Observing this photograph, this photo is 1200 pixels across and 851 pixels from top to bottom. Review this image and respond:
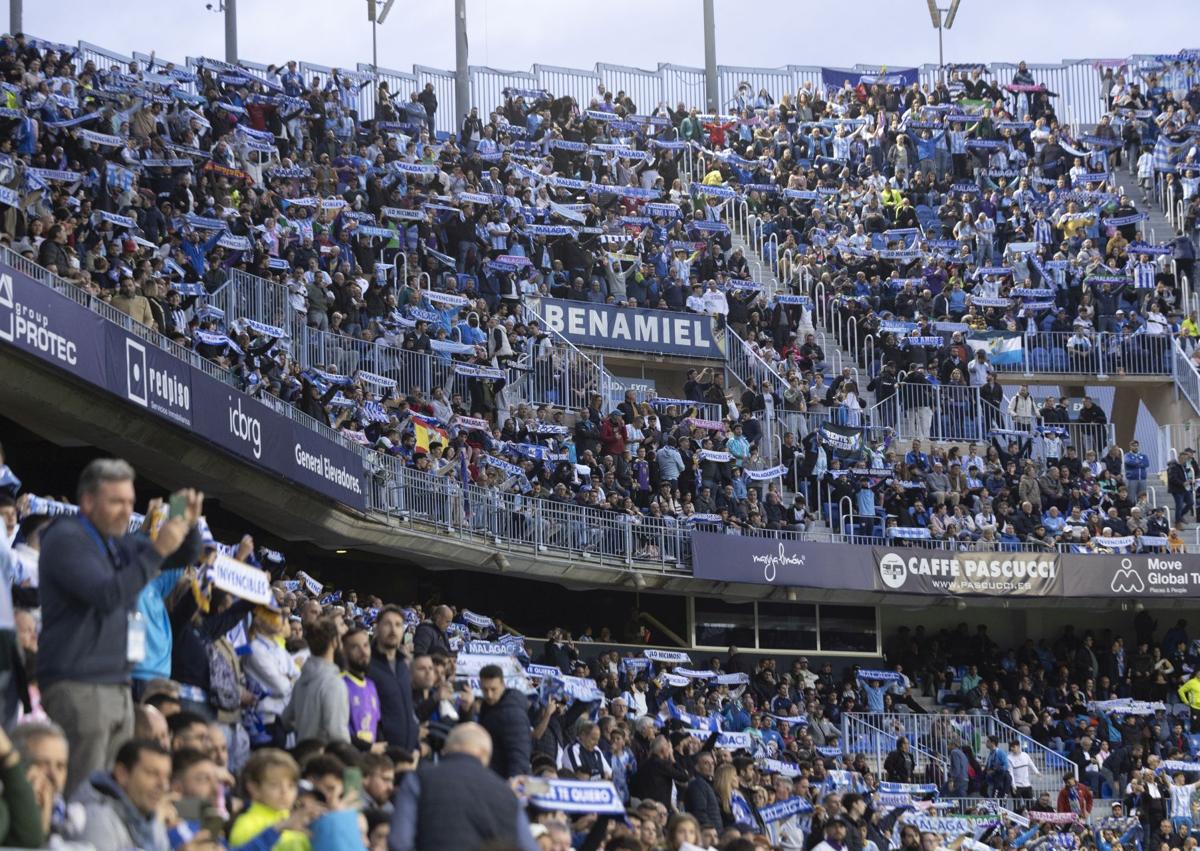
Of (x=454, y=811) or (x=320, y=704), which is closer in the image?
(x=454, y=811)

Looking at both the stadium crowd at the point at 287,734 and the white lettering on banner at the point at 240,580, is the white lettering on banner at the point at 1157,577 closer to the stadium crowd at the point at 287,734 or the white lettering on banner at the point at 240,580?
the stadium crowd at the point at 287,734

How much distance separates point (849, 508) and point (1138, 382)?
26.6ft

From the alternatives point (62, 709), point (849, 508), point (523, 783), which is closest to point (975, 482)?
point (849, 508)

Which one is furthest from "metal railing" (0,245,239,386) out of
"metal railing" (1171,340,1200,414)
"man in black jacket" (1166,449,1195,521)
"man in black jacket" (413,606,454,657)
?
"metal railing" (1171,340,1200,414)

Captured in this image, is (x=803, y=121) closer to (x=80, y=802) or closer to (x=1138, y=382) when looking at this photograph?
(x=1138, y=382)

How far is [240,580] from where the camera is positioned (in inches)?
423

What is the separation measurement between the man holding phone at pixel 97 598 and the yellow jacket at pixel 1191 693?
79.9 ft

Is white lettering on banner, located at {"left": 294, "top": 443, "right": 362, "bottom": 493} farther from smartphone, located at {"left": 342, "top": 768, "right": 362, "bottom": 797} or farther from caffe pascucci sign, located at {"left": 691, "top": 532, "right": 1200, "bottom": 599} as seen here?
smartphone, located at {"left": 342, "top": 768, "right": 362, "bottom": 797}

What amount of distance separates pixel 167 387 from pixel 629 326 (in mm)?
14969

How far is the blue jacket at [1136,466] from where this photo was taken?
111 feet

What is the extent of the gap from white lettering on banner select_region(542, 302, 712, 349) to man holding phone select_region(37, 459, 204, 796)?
2574 centimetres

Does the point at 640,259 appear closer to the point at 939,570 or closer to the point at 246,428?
the point at 939,570

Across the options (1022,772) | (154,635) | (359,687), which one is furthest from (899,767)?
(154,635)

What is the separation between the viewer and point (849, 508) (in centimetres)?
3172
